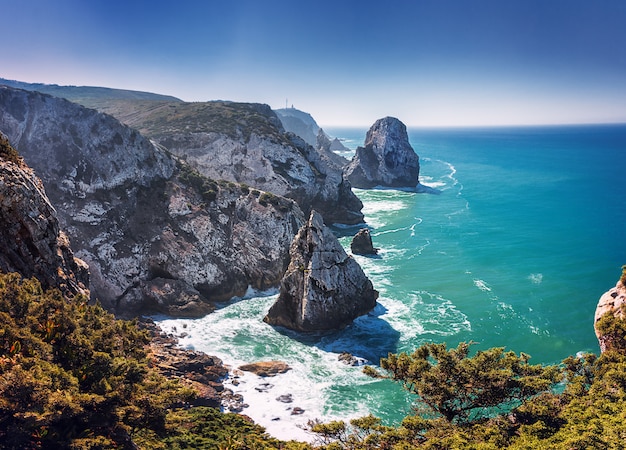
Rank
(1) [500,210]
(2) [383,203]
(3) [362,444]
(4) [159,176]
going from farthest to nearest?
(2) [383,203], (1) [500,210], (4) [159,176], (3) [362,444]

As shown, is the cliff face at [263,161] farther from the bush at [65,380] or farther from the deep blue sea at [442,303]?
the bush at [65,380]

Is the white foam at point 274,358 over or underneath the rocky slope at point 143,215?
underneath

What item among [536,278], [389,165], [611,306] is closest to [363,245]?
[536,278]

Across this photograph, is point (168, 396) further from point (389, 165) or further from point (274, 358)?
point (389, 165)

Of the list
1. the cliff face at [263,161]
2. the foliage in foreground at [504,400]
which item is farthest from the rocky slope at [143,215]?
the foliage in foreground at [504,400]

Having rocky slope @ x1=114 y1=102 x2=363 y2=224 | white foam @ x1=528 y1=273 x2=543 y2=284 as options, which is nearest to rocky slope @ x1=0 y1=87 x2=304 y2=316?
rocky slope @ x1=114 y1=102 x2=363 y2=224

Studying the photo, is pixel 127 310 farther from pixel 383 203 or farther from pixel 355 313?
pixel 383 203

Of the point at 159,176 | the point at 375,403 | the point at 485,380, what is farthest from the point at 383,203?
the point at 485,380
